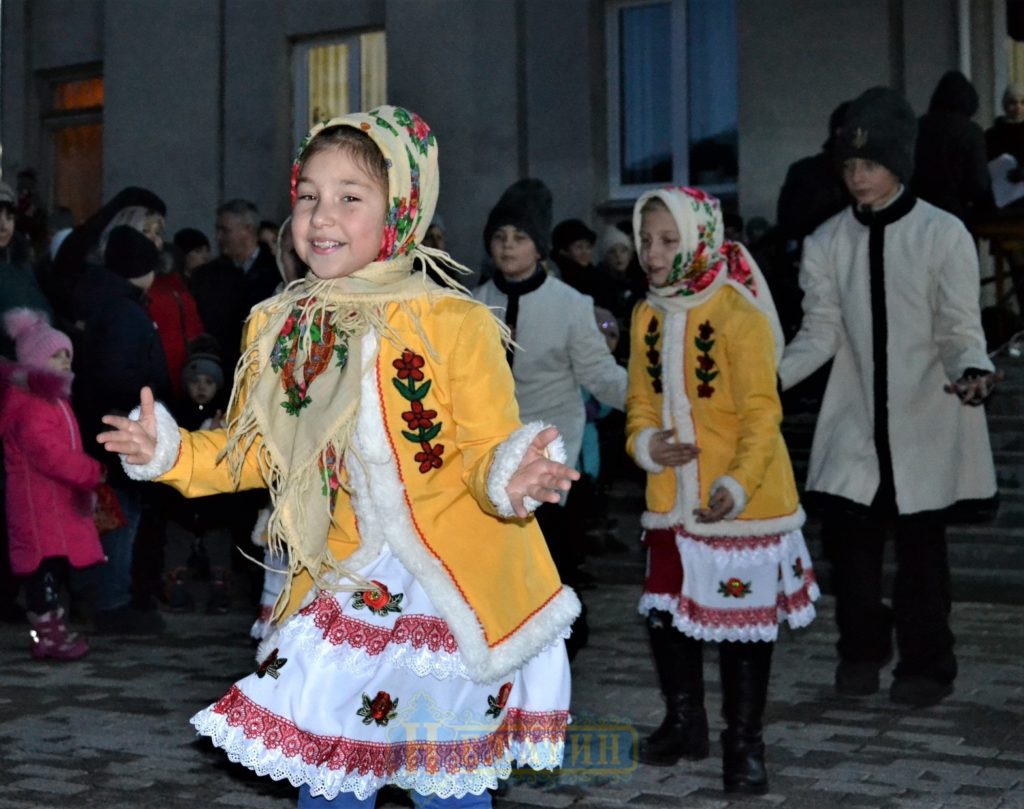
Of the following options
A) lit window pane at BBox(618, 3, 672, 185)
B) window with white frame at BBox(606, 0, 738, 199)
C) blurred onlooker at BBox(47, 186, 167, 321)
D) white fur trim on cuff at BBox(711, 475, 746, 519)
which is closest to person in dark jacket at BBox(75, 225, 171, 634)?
blurred onlooker at BBox(47, 186, 167, 321)

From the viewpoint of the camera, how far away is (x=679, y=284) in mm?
5871

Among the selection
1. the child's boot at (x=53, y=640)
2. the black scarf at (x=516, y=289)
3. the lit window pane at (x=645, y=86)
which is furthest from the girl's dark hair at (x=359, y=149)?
the lit window pane at (x=645, y=86)

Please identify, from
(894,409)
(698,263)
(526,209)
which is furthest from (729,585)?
(526,209)

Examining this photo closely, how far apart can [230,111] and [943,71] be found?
27.9ft

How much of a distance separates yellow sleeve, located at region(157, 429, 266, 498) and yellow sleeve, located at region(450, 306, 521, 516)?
0.52 m

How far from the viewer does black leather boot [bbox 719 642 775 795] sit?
5535 millimetres

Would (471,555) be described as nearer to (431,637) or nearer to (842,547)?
(431,637)

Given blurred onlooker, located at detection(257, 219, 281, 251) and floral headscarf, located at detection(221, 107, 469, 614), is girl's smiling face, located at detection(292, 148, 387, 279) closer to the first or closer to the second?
floral headscarf, located at detection(221, 107, 469, 614)

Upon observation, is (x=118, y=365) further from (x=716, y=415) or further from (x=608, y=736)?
(x=716, y=415)

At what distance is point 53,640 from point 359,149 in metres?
5.09

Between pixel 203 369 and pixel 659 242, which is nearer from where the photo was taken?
pixel 659 242

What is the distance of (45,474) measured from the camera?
8.59 meters

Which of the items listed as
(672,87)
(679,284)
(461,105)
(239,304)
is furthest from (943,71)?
(679,284)

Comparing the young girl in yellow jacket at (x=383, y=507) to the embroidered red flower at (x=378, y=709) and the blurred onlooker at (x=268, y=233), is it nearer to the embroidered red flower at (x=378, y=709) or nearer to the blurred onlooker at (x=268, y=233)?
the embroidered red flower at (x=378, y=709)
